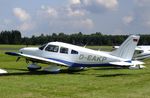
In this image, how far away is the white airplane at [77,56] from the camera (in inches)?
798

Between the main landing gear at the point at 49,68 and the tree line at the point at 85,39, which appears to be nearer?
the main landing gear at the point at 49,68

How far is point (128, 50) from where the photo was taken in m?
20.8

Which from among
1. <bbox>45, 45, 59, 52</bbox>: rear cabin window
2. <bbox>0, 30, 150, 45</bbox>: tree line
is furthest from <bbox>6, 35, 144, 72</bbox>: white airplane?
<bbox>0, 30, 150, 45</bbox>: tree line

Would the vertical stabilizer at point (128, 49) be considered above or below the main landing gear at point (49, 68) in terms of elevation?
above

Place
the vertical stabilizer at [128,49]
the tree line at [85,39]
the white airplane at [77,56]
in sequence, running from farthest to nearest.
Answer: the tree line at [85,39], the vertical stabilizer at [128,49], the white airplane at [77,56]

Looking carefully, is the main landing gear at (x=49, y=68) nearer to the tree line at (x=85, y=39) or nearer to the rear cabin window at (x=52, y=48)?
the rear cabin window at (x=52, y=48)

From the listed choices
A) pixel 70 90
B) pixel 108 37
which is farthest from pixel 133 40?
pixel 108 37

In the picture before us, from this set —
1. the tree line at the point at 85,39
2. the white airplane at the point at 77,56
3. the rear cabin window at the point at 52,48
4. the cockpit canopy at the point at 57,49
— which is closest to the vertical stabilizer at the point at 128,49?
the white airplane at the point at 77,56

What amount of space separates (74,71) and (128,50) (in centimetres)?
361

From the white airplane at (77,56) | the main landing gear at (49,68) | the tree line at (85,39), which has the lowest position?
the main landing gear at (49,68)

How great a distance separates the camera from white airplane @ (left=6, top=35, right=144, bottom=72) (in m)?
20.3

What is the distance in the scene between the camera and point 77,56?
20.8 meters

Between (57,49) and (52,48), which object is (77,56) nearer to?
(57,49)

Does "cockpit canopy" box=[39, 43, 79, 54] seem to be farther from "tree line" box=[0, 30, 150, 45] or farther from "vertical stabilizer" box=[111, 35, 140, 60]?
"tree line" box=[0, 30, 150, 45]
